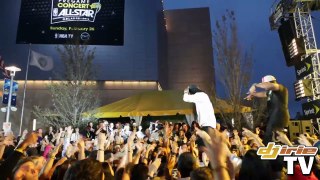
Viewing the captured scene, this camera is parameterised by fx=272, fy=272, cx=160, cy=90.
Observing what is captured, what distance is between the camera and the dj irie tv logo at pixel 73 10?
24362mm

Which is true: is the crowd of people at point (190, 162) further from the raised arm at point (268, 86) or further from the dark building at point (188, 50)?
the dark building at point (188, 50)

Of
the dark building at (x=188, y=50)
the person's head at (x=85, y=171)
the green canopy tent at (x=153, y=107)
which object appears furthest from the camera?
the dark building at (x=188, y=50)

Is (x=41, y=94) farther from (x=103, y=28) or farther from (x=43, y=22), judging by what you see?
(x=103, y=28)

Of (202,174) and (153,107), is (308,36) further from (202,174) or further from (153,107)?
(202,174)

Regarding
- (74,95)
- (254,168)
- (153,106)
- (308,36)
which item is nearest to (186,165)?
(254,168)

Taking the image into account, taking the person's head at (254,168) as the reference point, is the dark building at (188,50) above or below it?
above

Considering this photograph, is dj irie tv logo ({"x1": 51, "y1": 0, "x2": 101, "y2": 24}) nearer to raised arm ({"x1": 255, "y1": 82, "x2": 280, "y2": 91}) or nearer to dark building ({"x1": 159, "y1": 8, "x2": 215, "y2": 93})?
dark building ({"x1": 159, "y1": 8, "x2": 215, "y2": 93})

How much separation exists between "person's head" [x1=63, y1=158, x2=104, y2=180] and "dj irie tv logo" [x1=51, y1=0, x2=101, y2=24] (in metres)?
24.0

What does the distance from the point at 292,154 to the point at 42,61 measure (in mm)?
23393

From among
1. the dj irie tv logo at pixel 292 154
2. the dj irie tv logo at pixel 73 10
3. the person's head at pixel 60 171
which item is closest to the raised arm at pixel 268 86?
the dj irie tv logo at pixel 292 154

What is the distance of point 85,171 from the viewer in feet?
Result: 6.88

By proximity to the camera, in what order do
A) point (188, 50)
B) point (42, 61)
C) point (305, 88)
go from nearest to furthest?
point (305, 88), point (42, 61), point (188, 50)

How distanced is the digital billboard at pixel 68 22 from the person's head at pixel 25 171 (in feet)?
73.0

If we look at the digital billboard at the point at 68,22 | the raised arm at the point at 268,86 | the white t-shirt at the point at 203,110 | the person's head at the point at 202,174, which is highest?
the digital billboard at the point at 68,22
